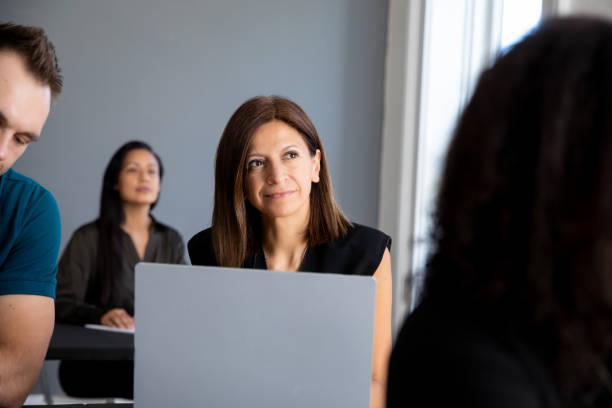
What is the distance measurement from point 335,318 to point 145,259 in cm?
226

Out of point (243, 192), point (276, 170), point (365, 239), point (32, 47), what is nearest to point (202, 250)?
point (243, 192)

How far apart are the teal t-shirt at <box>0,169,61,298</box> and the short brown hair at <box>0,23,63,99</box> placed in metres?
0.25

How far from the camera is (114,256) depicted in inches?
116

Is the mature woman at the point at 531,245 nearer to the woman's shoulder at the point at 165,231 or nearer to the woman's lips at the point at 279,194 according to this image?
the woman's lips at the point at 279,194

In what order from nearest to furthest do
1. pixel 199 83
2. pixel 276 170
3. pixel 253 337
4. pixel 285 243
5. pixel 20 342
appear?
pixel 253 337
pixel 20 342
pixel 276 170
pixel 285 243
pixel 199 83

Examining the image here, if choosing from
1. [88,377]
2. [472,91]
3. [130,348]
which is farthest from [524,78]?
[88,377]

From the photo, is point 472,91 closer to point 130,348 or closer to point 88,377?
point 130,348

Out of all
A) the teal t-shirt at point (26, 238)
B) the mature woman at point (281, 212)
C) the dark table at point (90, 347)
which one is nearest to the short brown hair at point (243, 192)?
the mature woman at point (281, 212)

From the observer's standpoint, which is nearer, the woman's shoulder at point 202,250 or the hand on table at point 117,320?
the woman's shoulder at point 202,250

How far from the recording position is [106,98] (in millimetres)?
3828

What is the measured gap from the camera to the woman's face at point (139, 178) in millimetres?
3102

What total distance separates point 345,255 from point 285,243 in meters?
0.17

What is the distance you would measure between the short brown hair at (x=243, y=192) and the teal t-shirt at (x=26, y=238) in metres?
0.43

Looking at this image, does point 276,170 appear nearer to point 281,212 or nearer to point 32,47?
point 281,212
